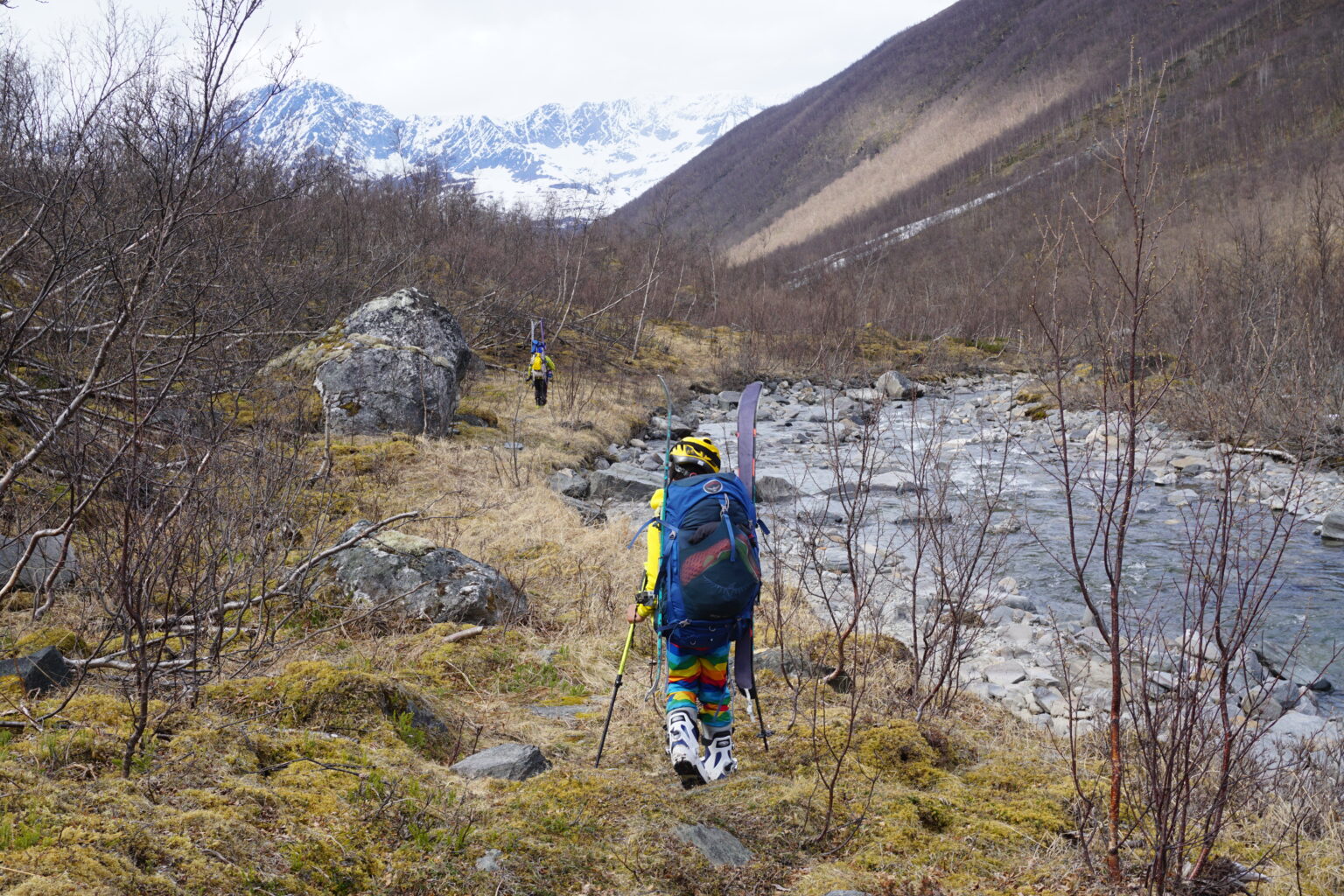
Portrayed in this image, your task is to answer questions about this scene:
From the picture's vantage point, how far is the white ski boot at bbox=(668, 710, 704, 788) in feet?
11.3

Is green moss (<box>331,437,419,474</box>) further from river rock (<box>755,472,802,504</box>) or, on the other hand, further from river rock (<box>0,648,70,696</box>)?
river rock (<box>0,648,70,696</box>)

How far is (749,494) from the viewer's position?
3.78 m

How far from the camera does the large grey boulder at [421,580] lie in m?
5.46

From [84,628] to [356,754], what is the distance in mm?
1873

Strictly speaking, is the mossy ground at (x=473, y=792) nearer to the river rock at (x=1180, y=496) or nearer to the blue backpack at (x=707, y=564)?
the blue backpack at (x=707, y=564)

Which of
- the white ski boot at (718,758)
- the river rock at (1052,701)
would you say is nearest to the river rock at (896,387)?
the river rock at (1052,701)

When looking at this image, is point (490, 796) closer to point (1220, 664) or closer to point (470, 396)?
point (1220, 664)

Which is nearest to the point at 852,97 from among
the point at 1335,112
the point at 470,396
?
the point at 1335,112

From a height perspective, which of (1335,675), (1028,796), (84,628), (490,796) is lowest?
(1335,675)

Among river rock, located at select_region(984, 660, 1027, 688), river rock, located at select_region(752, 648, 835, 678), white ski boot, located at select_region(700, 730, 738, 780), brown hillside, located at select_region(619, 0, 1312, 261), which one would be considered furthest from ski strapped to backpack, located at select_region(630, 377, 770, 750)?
brown hillside, located at select_region(619, 0, 1312, 261)

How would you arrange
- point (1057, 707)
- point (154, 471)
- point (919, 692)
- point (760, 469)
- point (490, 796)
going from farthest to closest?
point (760, 469)
point (1057, 707)
point (919, 692)
point (154, 471)
point (490, 796)

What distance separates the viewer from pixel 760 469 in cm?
1276

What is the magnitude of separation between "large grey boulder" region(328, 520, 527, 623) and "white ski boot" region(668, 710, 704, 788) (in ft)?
8.03

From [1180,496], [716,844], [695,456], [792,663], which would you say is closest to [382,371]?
[792,663]
